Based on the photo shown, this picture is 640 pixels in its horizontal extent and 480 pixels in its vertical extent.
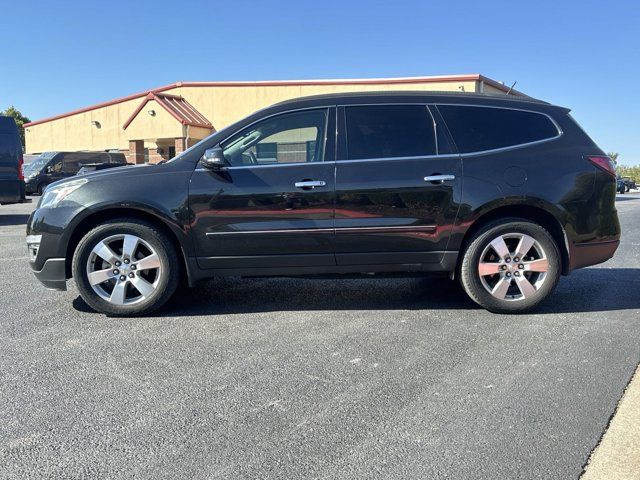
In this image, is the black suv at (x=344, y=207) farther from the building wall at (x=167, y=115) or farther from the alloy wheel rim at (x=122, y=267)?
the building wall at (x=167, y=115)

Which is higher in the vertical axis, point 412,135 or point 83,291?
point 412,135

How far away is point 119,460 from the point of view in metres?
2.46

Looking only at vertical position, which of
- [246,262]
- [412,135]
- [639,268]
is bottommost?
[639,268]

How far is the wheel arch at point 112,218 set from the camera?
4.55 m

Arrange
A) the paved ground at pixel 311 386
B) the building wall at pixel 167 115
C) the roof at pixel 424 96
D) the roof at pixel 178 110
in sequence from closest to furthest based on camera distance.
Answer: the paved ground at pixel 311 386
the roof at pixel 424 96
the building wall at pixel 167 115
the roof at pixel 178 110

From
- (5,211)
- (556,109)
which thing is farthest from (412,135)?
(5,211)

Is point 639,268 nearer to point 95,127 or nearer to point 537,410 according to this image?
point 537,410

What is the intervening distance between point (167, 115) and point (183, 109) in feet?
5.60

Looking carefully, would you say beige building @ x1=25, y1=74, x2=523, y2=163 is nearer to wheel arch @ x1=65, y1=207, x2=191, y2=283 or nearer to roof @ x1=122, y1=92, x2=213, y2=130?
roof @ x1=122, y1=92, x2=213, y2=130

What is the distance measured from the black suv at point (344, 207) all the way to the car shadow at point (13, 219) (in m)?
8.94

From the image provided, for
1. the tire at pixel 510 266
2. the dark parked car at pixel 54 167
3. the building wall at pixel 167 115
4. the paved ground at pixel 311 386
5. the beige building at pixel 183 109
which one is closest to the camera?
the paved ground at pixel 311 386

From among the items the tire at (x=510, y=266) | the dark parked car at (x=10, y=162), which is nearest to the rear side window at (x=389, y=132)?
the tire at (x=510, y=266)

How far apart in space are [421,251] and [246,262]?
1479 millimetres

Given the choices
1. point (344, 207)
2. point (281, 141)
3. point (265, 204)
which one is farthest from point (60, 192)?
point (344, 207)
